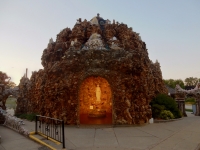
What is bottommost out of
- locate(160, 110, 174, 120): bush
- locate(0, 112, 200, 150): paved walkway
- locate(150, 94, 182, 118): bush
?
A: locate(0, 112, 200, 150): paved walkway

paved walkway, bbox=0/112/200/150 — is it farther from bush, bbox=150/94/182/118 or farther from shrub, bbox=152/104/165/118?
bush, bbox=150/94/182/118

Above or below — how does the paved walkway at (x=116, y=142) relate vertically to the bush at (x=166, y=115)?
below

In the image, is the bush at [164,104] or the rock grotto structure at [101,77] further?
the bush at [164,104]

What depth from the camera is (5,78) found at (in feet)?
123

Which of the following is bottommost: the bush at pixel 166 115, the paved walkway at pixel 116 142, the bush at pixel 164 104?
the paved walkway at pixel 116 142

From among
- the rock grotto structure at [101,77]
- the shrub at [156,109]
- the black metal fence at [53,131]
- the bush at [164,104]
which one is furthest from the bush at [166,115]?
the black metal fence at [53,131]

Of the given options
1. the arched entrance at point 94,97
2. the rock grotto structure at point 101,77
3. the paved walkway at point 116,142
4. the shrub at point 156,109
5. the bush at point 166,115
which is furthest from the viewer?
the arched entrance at point 94,97

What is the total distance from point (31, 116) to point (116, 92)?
9.18m

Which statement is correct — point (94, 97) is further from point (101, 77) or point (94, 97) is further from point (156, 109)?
point (156, 109)

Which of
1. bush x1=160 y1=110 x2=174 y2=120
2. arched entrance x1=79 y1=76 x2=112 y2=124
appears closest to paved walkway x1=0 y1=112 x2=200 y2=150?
bush x1=160 y1=110 x2=174 y2=120

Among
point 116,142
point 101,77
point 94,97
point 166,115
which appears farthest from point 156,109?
point 116,142

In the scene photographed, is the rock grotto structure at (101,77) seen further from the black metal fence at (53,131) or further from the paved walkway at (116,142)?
the paved walkway at (116,142)

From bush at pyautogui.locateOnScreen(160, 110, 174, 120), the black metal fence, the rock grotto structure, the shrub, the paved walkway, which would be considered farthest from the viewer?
the shrub

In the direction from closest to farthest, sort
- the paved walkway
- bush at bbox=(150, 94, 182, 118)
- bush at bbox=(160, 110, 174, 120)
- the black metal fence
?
1. the paved walkway
2. the black metal fence
3. bush at bbox=(160, 110, 174, 120)
4. bush at bbox=(150, 94, 182, 118)
